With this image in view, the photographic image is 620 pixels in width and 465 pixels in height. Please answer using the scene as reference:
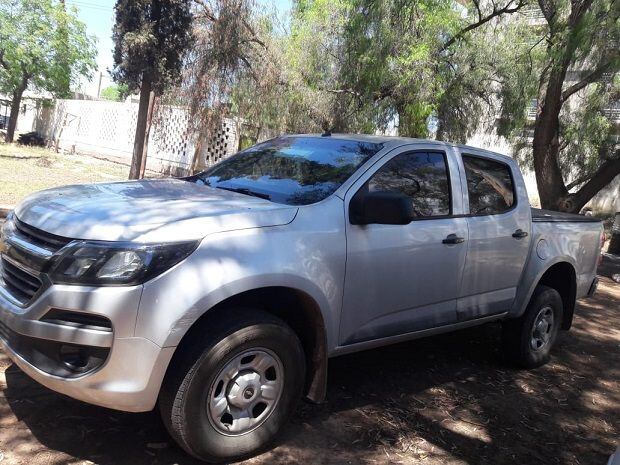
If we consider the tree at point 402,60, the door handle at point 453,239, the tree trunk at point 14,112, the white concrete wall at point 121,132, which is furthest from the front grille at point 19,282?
the tree trunk at point 14,112

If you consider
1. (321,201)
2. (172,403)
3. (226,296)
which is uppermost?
(321,201)

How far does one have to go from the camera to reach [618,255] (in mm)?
12297

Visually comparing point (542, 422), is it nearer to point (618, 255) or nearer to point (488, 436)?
point (488, 436)

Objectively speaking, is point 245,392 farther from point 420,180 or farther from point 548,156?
point 548,156

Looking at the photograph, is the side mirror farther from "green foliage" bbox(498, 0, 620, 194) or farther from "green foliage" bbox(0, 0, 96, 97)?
"green foliage" bbox(0, 0, 96, 97)

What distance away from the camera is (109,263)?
9.10 ft

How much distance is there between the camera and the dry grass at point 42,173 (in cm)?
1072

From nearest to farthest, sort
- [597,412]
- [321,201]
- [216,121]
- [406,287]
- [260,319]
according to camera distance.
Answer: [260,319] → [321,201] → [406,287] → [597,412] → [216,121]

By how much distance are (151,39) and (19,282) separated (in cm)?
790

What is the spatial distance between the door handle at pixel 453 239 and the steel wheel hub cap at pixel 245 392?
1556 mm

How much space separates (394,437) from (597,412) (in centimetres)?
191

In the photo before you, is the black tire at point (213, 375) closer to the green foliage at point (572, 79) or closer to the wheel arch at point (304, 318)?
the wheel arch at point (304, 318)

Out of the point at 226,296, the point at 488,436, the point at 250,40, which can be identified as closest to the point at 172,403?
the point at 226,296

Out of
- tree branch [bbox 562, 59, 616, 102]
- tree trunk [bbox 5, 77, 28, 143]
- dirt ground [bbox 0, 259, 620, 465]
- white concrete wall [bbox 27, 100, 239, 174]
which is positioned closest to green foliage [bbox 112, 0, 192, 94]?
white concrete wall [bbox 27, 100, 239, 174]
